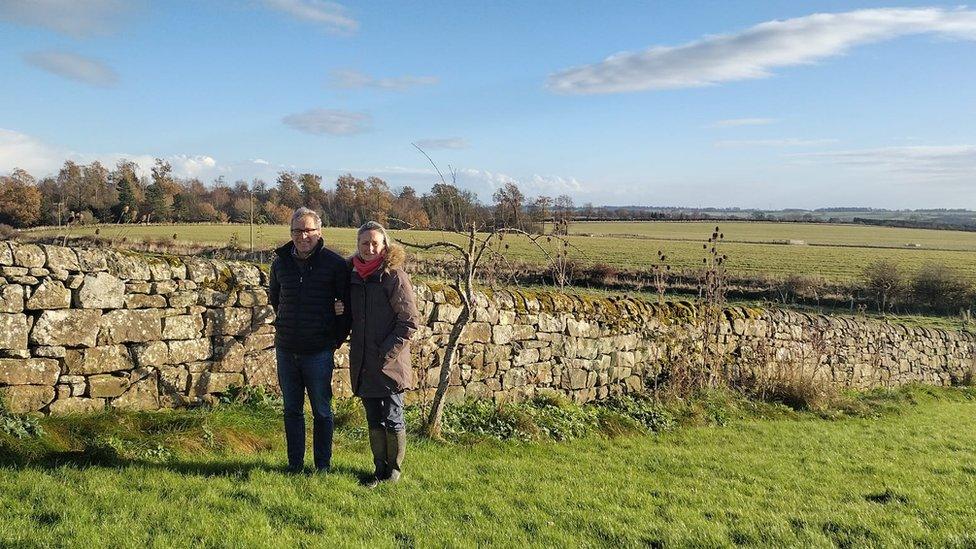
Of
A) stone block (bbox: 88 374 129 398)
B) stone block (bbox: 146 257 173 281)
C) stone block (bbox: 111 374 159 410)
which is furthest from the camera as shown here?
stone block (bbox: 146 257 173 281)

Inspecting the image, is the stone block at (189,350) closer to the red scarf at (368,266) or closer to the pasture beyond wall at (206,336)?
the pasture beyond wall at (206,336)

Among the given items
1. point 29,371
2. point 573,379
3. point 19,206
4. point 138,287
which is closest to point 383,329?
point 138,287

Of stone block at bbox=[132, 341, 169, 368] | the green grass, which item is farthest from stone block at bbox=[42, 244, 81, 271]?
the green grass

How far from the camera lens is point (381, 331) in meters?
5.04

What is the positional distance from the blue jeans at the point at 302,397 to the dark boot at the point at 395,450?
1.64 ft

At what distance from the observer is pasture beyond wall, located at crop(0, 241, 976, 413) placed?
556cm

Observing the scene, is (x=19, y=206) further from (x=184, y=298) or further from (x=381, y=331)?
(x=381, y=331)

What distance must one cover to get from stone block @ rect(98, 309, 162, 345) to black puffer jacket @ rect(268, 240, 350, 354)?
1.86 m

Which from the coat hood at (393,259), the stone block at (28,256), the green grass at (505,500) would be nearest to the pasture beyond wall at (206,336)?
the stone block at (28,256)

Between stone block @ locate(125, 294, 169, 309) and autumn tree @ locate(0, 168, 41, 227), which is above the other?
autumn tree @ locate(0, 168, 41, 227)

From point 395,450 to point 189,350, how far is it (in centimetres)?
266

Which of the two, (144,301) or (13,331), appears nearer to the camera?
(13,331)

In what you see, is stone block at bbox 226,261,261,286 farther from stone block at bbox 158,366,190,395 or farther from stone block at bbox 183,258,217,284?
stone block at bbox 158,366,190,395

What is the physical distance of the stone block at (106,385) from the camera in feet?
19.2
